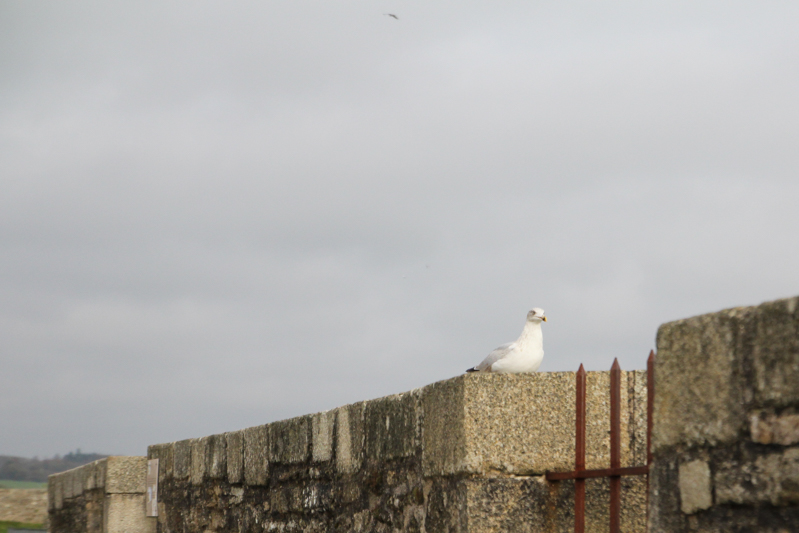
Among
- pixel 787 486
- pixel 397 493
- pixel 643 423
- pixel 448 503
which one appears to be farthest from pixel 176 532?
pixel 787 486

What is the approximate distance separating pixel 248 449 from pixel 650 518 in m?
3.05

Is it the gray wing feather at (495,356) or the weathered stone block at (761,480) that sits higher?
the gray wing feather at (495,356)

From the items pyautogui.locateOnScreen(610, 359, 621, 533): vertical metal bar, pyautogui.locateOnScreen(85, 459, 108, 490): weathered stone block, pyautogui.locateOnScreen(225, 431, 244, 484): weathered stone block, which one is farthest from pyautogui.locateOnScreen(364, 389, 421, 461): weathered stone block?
pyautogui.locateOnScreen(85, 459, 108, 490): weathered stone block

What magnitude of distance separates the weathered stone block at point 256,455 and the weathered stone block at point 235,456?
0.05 m

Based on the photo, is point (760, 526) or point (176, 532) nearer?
point (760, 526)

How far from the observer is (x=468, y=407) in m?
2.92

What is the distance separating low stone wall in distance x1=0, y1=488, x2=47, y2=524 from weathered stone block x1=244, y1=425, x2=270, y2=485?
25.0 ft

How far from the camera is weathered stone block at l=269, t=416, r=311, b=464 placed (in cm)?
430

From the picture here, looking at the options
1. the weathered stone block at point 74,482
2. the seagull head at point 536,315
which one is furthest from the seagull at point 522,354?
the weathered stone block at point 74,482

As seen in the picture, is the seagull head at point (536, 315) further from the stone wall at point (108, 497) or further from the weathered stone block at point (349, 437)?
the stone wall at point (108, 497)

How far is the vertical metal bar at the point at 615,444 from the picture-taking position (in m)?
2.64

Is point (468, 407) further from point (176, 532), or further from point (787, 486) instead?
point (176, 532)

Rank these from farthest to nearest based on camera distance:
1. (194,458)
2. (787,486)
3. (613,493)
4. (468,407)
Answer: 1. (194,458)
2. (468,407)
3. (613,493)
4. (787,486)

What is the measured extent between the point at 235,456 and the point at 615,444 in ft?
9.27
